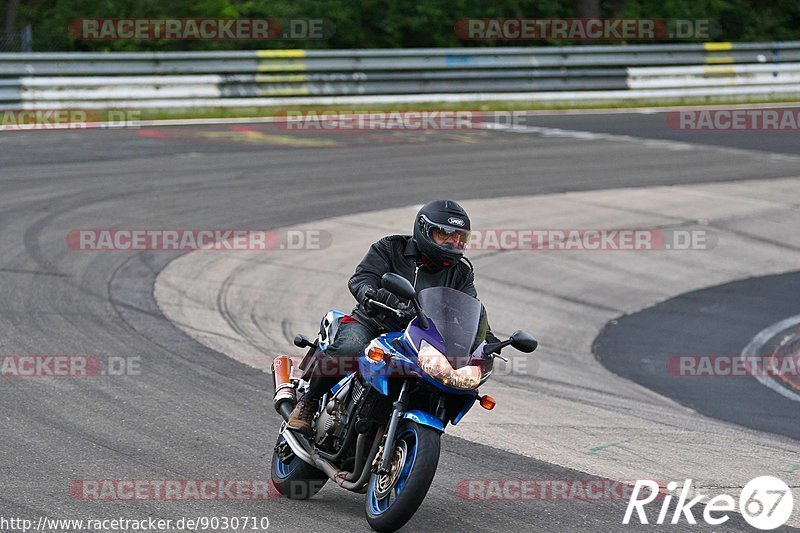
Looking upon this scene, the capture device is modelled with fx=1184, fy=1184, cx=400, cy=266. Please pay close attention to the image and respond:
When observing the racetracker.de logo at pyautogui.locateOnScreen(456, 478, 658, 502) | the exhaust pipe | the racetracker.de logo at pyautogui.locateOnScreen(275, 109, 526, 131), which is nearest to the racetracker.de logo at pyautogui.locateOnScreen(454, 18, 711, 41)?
the racetracker.de logo at pyautogui.locateOnScreen(275, 109, 526, 131)

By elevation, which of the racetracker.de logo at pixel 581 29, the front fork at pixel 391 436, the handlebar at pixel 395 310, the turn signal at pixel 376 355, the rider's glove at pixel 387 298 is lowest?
the front fork at pixel 391 436

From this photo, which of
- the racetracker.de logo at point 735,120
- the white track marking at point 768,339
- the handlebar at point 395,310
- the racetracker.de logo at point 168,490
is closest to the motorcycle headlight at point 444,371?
the handlebar at point 395,310

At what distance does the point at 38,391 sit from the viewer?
8.98 m

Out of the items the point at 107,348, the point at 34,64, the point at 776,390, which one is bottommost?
the point at 776,390

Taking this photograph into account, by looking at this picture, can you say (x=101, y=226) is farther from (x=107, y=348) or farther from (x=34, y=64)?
(x=34, y=64)

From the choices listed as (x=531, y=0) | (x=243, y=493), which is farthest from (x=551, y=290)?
(x=531, y=0)

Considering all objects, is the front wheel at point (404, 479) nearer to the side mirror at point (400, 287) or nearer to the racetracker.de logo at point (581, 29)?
the side mirror at point (400, 287)

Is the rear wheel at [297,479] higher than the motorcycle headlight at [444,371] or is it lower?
lower

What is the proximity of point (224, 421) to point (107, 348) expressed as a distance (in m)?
2.34

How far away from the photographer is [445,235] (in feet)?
21.5

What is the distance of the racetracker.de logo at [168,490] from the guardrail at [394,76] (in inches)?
660

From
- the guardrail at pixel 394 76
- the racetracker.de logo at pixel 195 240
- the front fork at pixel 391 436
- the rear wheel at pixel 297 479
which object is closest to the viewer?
the front fork at pixel 391 436

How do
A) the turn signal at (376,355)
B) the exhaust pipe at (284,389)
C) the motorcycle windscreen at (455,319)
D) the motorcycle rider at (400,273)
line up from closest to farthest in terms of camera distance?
the motorcycle windscreen at (455,319) → the turn signal at (376,355) → the motorcycle rider at (400,273) → the exhaust pipe at (284,389)

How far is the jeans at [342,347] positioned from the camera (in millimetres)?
6738
